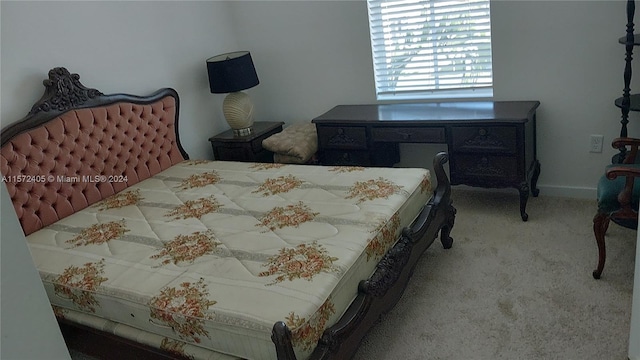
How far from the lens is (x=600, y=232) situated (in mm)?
2361

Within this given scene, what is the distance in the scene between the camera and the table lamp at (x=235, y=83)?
12.1ft

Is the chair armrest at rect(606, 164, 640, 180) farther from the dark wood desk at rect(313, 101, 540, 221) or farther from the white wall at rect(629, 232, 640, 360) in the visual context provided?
the dark wood desk at rect(313, 101, 540, 221)

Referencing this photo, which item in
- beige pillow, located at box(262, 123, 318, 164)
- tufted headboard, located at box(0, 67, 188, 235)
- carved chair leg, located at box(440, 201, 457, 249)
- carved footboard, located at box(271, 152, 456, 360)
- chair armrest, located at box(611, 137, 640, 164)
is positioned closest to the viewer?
carved footboard, located at box(271, 152, 456, 360)

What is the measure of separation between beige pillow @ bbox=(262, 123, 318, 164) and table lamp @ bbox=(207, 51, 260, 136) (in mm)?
263

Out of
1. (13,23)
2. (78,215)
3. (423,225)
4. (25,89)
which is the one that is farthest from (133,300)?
(13,23)

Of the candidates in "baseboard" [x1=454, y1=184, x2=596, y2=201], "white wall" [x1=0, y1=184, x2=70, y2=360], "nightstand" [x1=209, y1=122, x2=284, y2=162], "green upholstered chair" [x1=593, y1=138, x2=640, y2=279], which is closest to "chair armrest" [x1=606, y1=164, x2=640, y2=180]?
"green upholstered chair" [x1=593, y1=138, x2=640, y2=279]

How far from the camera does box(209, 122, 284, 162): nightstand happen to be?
3.78m

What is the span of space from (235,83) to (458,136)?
5.39ft

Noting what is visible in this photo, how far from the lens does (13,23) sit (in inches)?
107

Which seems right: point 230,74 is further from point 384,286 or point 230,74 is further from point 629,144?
point 629,144

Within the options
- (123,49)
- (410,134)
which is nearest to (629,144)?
(410,134)

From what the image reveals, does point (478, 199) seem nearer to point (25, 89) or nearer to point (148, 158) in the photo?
point (148, 158)

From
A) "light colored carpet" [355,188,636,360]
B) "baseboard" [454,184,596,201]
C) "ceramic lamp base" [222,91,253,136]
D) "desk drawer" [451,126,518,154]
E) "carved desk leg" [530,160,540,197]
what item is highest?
"ceramic lamp base" [222,91,253,136]

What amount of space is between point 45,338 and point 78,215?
94.6 inches
